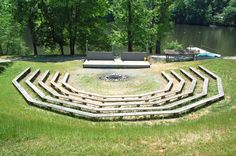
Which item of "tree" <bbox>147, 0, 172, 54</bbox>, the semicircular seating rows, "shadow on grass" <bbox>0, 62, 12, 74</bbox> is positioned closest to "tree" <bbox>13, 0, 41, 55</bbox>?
"shadow on grass" <bbox>0, 62, 12, 74</bbox>

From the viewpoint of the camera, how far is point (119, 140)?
37.1 feet

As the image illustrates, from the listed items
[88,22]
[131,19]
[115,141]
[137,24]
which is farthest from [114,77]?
[88,22]

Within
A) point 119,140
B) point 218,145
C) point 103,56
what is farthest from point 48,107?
point 103,56

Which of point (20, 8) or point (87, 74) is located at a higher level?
point (20, 8)

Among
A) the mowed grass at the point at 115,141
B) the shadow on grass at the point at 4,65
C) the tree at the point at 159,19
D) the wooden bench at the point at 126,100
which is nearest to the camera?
the mowed grass at the point at 115,141

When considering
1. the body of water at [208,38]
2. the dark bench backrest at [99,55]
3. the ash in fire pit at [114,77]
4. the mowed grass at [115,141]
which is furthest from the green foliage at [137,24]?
→ the body of water at [208,38]

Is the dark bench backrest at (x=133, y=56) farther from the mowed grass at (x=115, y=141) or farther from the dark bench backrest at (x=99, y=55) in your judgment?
the mowed grass at (x=115, y=141)

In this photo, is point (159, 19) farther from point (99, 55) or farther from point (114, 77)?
point (114, 77)

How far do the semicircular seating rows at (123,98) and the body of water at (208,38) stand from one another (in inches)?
2035

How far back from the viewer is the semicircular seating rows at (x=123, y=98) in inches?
717

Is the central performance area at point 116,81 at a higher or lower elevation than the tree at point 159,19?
lower

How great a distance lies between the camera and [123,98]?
20953 millimetres

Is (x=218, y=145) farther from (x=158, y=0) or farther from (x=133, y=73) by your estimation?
(x=158, y=0)

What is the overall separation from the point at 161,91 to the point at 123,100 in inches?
110
